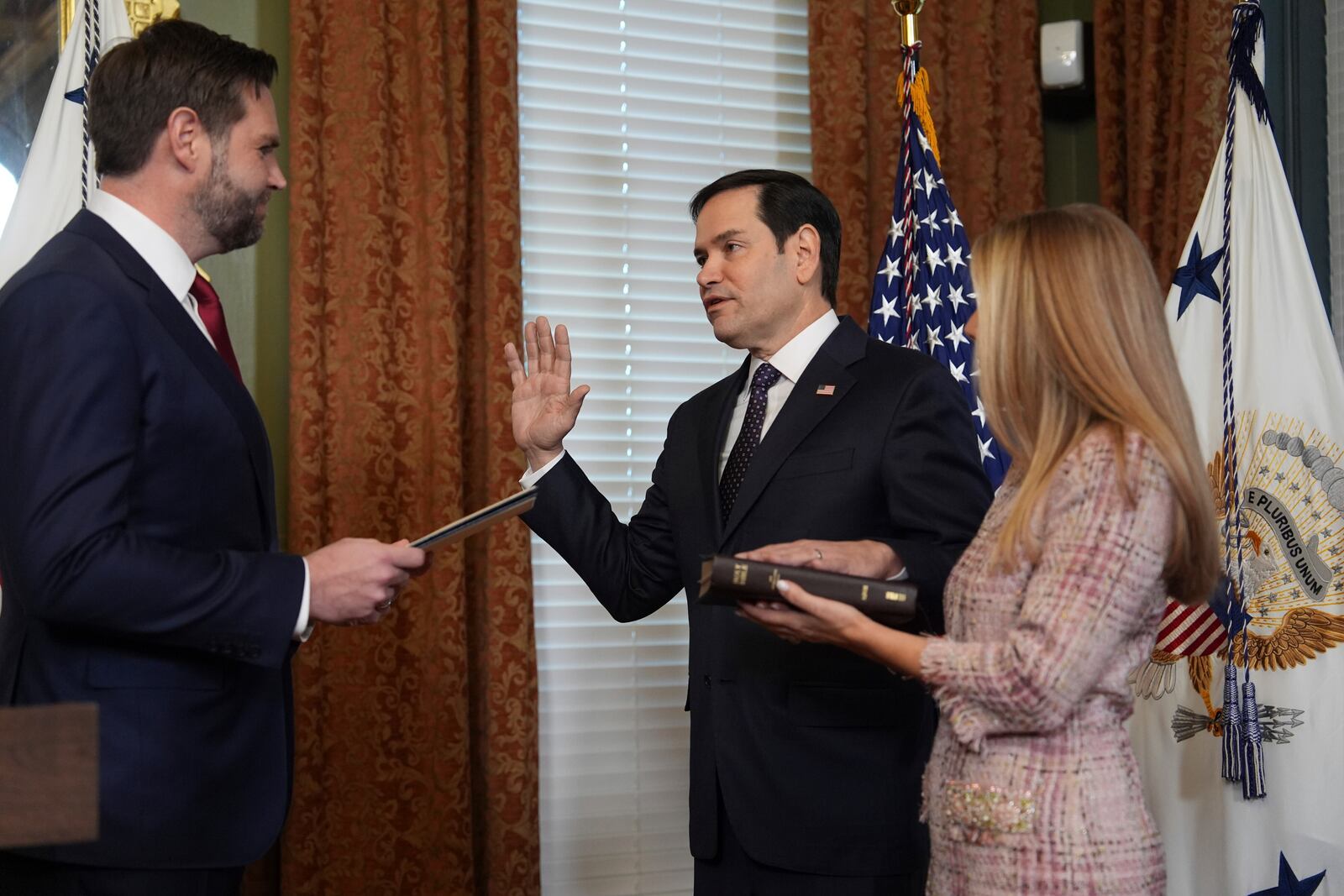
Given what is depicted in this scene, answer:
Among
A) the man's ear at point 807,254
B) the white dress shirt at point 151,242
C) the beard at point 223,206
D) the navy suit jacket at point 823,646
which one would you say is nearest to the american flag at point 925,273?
the man's ear at point 807,254

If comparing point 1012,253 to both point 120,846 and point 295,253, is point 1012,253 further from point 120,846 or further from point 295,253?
point 295,253

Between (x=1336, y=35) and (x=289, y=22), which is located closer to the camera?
(x=289, y=22)

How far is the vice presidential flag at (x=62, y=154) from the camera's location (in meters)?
2.84

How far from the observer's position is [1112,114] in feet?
13.4

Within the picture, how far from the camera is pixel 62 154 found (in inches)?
115

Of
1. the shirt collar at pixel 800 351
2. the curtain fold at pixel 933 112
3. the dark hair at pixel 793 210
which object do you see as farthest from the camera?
the curtain fold at pixel 933 112

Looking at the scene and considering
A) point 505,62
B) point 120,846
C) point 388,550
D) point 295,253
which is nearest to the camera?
point 120,846

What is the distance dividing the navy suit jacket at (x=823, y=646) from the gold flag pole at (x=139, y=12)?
5.53ft

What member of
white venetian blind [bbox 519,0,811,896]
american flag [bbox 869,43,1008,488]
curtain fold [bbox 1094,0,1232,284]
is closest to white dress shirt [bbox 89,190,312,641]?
white venetian blind [bbox 519,0,811,896]

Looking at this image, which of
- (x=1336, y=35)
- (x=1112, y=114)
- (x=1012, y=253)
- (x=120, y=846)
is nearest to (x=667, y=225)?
(x=1112, y=114)

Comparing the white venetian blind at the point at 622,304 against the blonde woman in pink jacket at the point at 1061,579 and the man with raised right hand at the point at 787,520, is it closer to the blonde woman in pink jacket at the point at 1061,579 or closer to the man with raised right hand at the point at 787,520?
the man with raised right hand at the point at 787,520

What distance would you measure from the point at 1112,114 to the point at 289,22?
2.56 metres

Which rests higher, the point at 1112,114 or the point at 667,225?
the point at 1112,114

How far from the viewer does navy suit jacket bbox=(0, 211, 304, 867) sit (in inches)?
66.4
